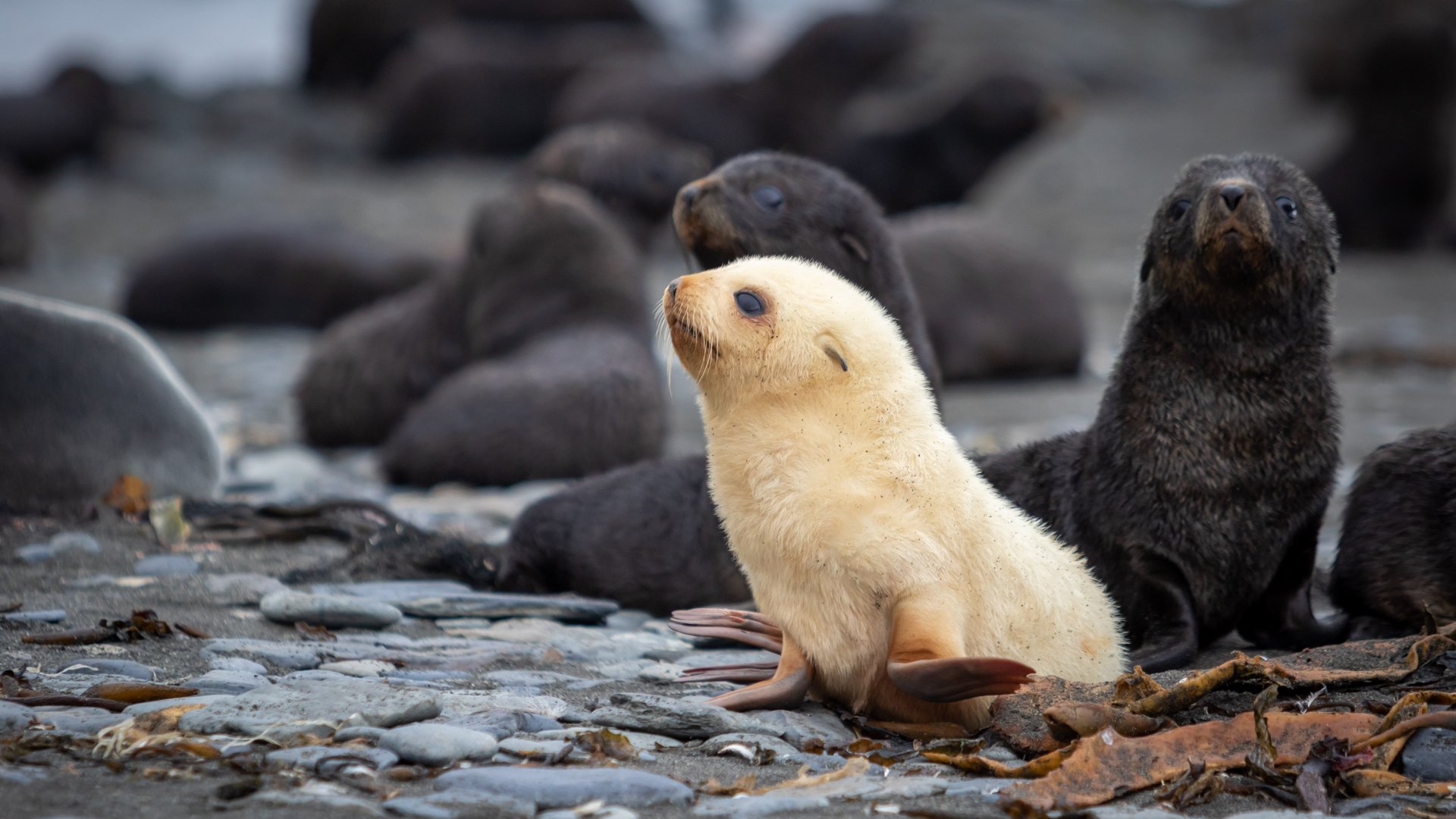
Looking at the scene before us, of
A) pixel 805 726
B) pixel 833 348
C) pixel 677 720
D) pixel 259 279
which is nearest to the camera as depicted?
pixel 677 720

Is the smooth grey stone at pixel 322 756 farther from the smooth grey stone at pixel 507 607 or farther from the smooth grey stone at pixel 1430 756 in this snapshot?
the smooth grey stone at pixel 1430 756

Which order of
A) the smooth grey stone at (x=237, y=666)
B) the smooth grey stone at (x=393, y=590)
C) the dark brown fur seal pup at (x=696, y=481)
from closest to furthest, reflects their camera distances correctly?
the smooth grey stone at (x=237, y=666) < the smooth grey stone at (x=393, y=590) < the dark brown fur seal pup at (x=696, y=481)

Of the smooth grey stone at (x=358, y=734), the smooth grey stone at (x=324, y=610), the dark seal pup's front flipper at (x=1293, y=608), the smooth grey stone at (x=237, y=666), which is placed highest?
the dark seal pup's front flipper at (x=1293, y=608)

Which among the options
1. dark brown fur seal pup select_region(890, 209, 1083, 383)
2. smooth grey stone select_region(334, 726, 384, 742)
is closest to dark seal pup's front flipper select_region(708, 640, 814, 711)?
smooth grey stone select_region(334, 726, 384, 742)

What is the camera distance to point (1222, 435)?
3676mm

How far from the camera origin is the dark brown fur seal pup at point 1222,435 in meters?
3.64

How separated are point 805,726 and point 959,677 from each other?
1.22 ft

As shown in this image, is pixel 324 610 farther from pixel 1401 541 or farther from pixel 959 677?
pixel 1401 541

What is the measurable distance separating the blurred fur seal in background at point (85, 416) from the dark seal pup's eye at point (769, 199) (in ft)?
7.79

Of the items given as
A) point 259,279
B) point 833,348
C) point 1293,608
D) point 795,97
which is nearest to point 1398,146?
point 795,97

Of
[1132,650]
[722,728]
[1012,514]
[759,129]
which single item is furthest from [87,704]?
[759,129]

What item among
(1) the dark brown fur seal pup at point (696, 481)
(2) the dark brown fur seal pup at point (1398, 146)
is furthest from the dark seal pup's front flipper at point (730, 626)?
(2) the dark brown fur seal pup at point (1398, 146)

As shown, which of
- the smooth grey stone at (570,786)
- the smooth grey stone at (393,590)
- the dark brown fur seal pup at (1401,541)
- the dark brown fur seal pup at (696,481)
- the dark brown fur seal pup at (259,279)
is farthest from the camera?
the dark brown fur seal pup at (259,279)

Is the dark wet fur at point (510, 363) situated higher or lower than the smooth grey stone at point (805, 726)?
lower
